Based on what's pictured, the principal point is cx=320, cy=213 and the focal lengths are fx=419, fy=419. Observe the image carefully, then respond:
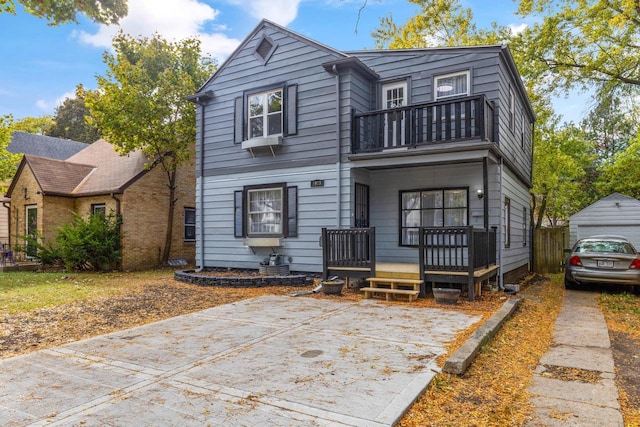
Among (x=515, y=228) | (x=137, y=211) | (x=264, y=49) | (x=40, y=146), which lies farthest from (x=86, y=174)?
(x=515, y=228)

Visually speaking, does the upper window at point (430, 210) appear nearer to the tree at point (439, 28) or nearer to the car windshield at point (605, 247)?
the car windshield at point (605, 247)

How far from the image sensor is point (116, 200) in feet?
49.6

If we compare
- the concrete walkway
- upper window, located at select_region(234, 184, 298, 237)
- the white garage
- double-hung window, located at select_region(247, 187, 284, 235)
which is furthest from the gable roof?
the white garage

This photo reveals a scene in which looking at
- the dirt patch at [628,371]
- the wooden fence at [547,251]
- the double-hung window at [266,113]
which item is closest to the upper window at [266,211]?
the double-hung window at [266,113]

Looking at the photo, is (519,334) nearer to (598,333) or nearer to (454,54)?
(598,333)

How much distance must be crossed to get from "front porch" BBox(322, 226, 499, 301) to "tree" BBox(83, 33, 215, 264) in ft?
31.0

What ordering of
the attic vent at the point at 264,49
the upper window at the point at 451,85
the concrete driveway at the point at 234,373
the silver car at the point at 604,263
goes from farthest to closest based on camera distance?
the attic vent at the point at 264,49 → the upper window at the point at 451,85 → the silver car at the point at 604,263 → the concrete driveway at the point at 234,373

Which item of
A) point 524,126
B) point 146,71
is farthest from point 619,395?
point 146,71

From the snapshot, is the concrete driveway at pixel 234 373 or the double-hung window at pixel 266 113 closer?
the concrete driveway at pixel 234 373

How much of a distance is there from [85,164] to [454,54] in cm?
1625

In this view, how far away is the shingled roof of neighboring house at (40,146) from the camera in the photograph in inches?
890

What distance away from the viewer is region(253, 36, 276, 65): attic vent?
11.7 m

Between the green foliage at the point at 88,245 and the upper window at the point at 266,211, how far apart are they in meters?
5.53

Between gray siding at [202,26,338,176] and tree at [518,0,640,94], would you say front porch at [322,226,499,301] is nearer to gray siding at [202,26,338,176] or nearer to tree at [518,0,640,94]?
gray siding at [202,26,338,176]
